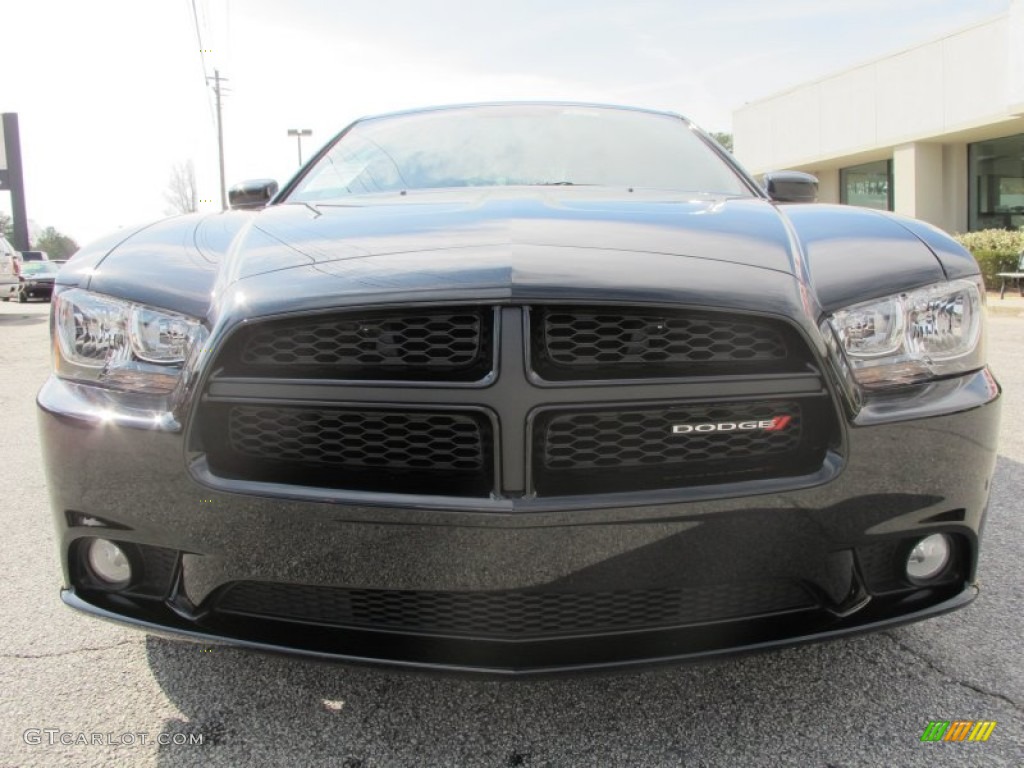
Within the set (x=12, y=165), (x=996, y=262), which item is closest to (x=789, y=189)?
(x=996, y=262)

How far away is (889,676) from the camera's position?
200 cm

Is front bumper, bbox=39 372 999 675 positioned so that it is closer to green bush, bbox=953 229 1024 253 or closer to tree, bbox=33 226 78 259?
green bush, bbox=953 229 1024 253

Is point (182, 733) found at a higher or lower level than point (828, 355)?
lower

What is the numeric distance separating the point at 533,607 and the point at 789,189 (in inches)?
72.4

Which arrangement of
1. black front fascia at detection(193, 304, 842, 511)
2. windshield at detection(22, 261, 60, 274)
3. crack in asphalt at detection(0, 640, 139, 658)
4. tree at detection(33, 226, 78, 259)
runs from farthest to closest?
tree at detection(33, 226, 78, 259) → windshield at detection(22, 261, 60, 274) → crack in asphalt at detection(0, 640, 139, 658) → black front fascia at detection(193, 304, 842, 511)

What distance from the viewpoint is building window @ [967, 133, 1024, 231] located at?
17516 mm

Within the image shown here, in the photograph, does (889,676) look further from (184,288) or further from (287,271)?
(184,288)

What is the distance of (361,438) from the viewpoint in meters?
1.58

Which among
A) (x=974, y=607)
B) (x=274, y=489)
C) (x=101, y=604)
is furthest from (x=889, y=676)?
(x=101, y=604)

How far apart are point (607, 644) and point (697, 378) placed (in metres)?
0.54

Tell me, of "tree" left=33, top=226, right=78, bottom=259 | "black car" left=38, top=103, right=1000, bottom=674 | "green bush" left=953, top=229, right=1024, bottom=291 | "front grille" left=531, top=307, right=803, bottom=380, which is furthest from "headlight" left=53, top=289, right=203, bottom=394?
"tree" left=33, top=226, right=78, bottom=259

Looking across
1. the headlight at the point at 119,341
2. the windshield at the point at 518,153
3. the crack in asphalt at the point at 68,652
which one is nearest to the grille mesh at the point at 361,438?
the headlight at the point at 119,341

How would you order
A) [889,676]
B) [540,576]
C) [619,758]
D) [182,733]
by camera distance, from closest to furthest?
[540,576] → [619,758] → [182,733] → [889,676]

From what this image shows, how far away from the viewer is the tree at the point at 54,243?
88500 millimetres
